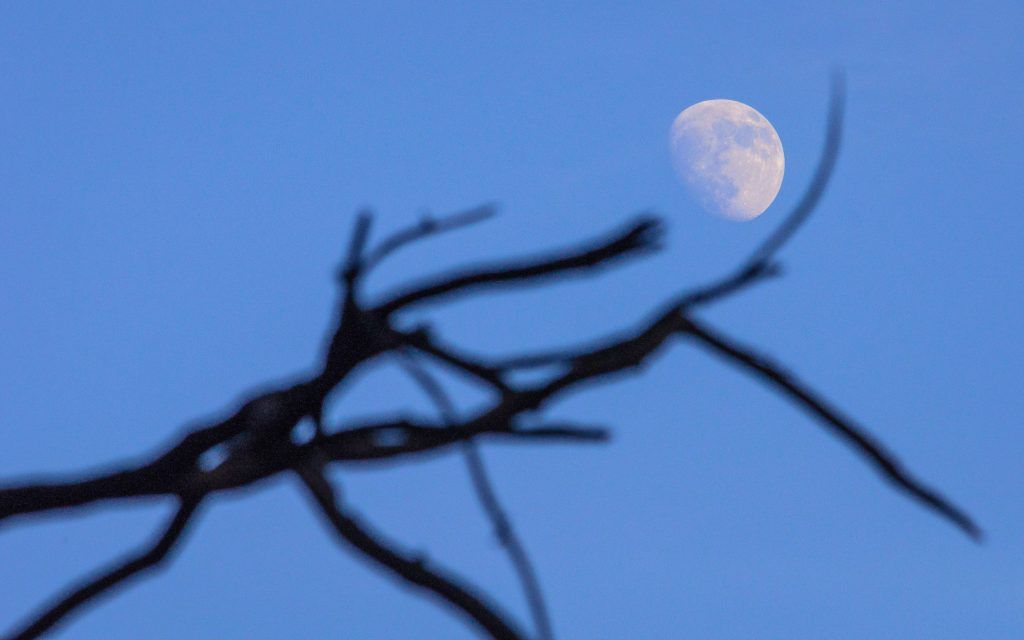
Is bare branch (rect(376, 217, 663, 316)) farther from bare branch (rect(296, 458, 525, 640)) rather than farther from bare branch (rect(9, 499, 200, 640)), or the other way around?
bare branch (rect(9, 499, 200, 640))

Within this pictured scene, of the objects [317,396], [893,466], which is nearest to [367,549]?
[317,396]

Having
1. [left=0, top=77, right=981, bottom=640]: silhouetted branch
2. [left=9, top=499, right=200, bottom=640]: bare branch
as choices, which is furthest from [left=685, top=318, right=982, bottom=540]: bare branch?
[left=9, top=499, right=200, bottom=640]: bare branch

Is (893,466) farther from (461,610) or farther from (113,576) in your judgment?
(113,576)

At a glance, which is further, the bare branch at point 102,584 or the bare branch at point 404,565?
the bare branch at point 102,584

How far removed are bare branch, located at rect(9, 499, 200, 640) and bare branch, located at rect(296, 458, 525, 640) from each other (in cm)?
39

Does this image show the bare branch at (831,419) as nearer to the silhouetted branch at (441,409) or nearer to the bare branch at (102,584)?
the silhouetted branch at (441,409)

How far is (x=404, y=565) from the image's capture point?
6.62ft

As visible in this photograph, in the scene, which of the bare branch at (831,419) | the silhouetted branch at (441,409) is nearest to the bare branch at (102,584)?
the silhouetted branch at (441,409)

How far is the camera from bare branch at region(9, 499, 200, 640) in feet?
8.26

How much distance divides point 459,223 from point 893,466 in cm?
61

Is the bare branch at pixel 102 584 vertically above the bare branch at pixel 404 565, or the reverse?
the bare branch at pixel 102 584

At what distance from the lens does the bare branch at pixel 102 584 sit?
2.52 m

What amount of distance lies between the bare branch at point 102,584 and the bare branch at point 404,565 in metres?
0.39

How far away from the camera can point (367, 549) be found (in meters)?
2.06
